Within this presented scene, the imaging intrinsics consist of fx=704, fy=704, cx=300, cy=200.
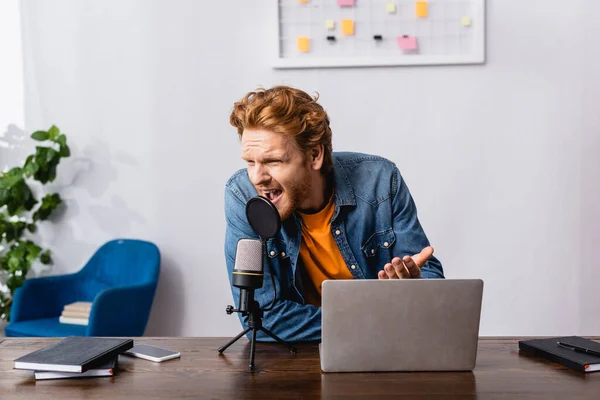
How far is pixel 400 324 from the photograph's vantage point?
152 centimetres

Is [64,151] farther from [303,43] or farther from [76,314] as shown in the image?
[303,43]

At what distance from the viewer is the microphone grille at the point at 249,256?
165cm

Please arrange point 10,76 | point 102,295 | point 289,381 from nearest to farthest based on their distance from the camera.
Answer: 1. point 289,381
2. point 102,295
3. point 10,76

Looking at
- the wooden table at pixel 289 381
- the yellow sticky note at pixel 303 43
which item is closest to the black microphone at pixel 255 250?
the wooden table at pixel 289 381

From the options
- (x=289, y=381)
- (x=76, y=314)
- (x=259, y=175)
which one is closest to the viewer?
(x=289, y=381)

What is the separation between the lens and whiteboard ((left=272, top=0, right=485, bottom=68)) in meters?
3.41

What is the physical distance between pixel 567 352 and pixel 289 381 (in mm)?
680

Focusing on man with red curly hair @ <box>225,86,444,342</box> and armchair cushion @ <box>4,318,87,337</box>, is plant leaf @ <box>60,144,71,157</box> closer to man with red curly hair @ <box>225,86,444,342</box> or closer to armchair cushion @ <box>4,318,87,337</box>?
armchair cushion @ <box>4,318,87,337</box>

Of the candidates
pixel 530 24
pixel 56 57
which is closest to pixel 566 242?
pixel 530 24

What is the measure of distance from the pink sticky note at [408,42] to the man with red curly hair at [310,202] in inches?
48.8

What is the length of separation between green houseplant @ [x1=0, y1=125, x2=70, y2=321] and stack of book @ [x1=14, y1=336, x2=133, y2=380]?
1.93 metres

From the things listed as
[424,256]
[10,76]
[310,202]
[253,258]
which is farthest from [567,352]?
[10,76]

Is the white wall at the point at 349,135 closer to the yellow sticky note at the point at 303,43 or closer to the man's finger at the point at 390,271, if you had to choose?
the yellow sticky note at the point at 303,43

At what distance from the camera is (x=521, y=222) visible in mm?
3504
